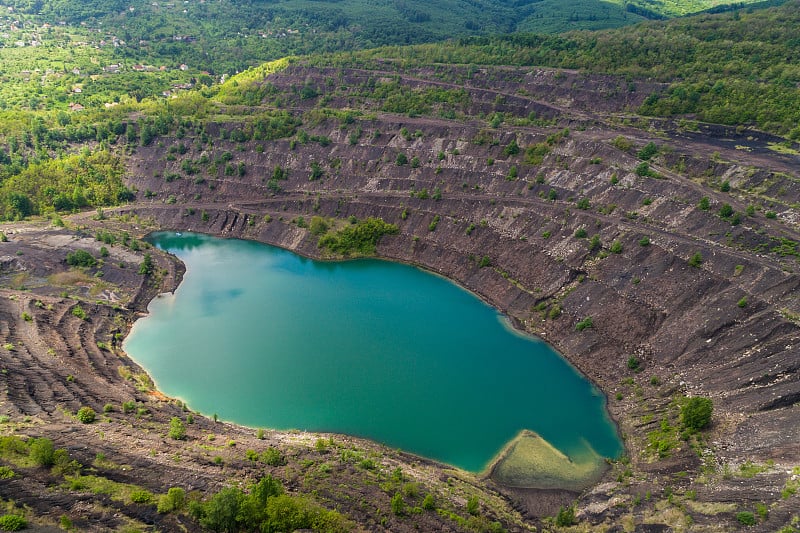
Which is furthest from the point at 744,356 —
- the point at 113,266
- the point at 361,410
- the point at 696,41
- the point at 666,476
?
the point at 696,41

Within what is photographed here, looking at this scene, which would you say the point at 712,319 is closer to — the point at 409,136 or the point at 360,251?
the point at 360,251

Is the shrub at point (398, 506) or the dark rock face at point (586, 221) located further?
the dark rock face at point (586, 221)

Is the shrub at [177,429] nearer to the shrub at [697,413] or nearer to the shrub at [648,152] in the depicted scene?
the shrub at [697,413]

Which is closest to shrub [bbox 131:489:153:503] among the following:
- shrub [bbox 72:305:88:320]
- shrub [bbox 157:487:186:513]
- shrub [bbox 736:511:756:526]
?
shrub [bbox 157:487:186:513]

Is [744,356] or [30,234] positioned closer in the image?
[744,356]

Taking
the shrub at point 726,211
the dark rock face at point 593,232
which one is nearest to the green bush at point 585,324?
the dark rock face at point 593,232

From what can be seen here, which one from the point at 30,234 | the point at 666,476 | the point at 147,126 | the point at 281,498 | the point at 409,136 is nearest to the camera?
the point at 281,498
